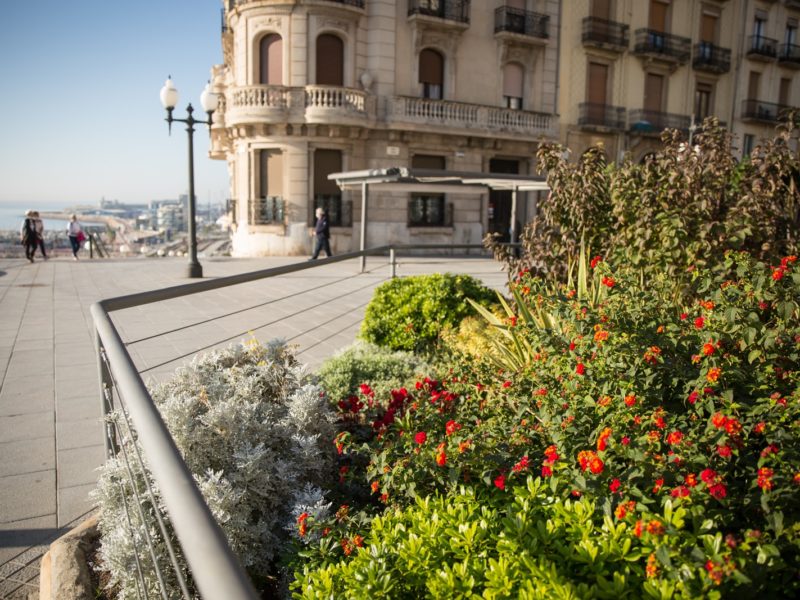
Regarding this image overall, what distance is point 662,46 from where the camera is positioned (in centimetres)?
2684

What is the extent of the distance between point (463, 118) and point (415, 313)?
18505 mm

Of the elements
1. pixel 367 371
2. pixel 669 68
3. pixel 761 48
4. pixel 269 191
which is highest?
pixel 761 48

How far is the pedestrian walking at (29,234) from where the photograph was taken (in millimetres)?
17188

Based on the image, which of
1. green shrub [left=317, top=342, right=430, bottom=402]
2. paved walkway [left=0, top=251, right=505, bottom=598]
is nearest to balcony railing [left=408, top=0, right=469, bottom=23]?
paved walkway [left=0, top=251, right=505, bottom=598]

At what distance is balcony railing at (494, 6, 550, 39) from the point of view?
23578 millimetres

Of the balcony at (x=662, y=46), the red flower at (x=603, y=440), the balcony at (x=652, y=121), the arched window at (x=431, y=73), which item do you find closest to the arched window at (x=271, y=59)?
the arched window at (x=431, y=73)

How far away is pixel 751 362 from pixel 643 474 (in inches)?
40.6

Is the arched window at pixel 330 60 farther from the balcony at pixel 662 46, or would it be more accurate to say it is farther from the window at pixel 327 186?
the balcony at pixel 662 46

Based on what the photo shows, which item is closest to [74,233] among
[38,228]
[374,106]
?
[38,228]

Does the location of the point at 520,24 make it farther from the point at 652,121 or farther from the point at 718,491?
the point at 718,491

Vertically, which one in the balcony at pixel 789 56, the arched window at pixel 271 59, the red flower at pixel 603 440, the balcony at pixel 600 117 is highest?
the balcony at pixel 789 56

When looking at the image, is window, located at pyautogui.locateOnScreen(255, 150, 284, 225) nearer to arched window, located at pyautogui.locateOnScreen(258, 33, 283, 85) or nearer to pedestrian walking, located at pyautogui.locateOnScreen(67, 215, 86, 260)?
arched window, located at pyautogui.locateOnScreen(258, 33, 283, 85)

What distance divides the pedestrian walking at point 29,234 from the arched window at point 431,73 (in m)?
14.2

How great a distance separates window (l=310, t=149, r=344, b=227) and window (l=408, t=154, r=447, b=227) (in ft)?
9.33
